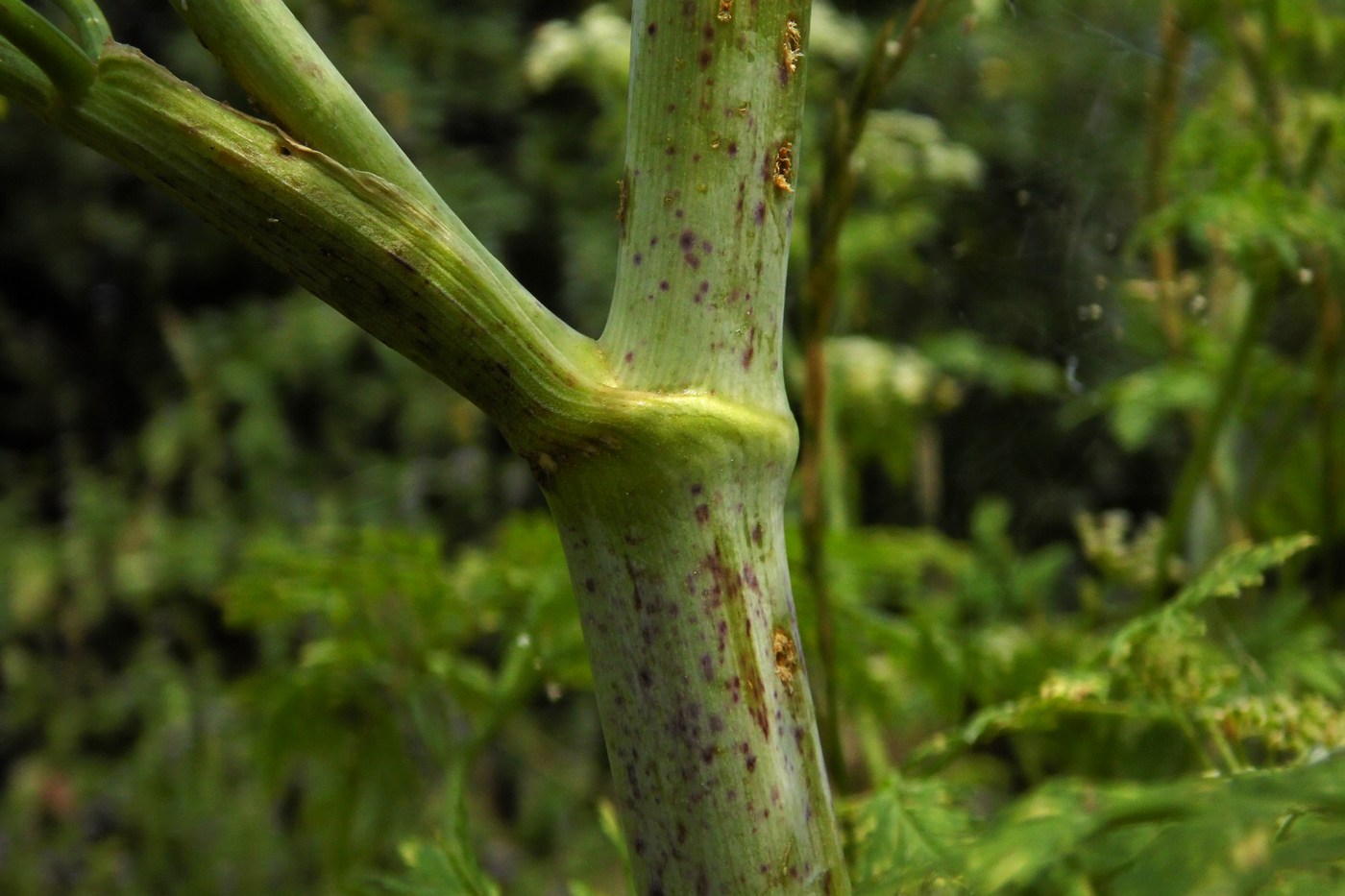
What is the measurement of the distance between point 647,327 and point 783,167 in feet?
0.26

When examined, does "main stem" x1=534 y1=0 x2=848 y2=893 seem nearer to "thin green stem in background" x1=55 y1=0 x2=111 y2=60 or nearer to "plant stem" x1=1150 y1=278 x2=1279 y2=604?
"thin green stem in background" x1=55 y1=0 x2=111 y2=60

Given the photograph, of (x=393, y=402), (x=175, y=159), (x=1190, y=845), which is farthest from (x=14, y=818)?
(x=1190, y=845)

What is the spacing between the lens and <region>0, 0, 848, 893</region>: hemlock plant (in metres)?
0.39

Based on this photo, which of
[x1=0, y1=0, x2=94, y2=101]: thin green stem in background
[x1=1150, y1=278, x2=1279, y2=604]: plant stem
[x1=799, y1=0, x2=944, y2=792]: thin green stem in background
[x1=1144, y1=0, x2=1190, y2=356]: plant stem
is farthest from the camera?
[x1=1144, y1=0, x2=1190, y2=356]: plant stem

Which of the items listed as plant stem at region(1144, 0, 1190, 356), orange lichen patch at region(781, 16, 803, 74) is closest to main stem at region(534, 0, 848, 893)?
orange lichen patch at region(781, 16, 803, 74)

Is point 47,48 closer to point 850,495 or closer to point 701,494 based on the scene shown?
point 701,494

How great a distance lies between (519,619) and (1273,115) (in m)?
0.74

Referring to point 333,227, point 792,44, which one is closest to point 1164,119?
point 792,44

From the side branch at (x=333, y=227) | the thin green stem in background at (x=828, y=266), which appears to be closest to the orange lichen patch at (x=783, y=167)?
the side branch at (x=333, y=227)

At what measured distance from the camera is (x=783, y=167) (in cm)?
44

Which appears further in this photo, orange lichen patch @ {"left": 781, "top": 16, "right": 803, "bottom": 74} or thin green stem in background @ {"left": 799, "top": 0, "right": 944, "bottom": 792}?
thin green stem in background @ {"left": 799, "top": 0, "right": 944, "bottom": 792}

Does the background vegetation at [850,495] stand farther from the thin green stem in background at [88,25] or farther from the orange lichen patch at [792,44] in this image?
the thin green stem in background at [88,25]

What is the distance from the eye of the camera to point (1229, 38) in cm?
108

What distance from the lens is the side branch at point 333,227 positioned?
39 cm
